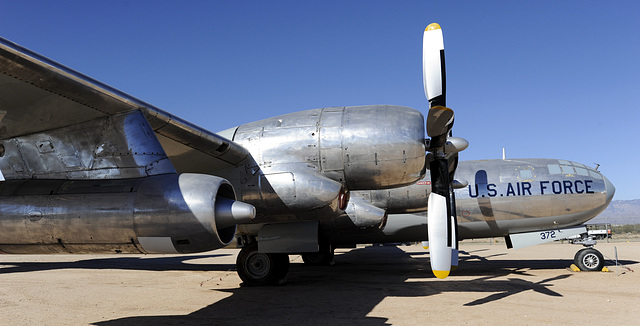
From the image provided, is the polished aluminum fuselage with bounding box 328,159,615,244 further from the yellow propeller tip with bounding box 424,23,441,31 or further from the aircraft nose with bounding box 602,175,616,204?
the yellow propeller tip with bounding box 424,23,441,31

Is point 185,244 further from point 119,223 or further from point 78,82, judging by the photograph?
point 78,82

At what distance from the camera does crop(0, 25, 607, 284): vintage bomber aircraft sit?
530 centimetres

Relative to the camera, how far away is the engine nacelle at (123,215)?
17.1 ft

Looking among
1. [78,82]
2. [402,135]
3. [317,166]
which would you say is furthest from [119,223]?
[402,135]

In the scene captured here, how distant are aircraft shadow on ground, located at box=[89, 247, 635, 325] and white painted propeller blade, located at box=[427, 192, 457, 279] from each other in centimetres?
108

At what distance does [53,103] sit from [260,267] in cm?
680

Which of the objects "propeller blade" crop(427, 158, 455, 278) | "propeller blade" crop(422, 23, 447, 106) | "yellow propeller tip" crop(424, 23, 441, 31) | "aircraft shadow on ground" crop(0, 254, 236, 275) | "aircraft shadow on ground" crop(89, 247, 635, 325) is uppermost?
"yellow propeller tip" crop(424, 23, 441, 31)

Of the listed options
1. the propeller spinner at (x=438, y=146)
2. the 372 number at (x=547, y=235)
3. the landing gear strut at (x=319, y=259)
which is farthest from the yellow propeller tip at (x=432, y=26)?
the landing gear strut at (x=319, y=259)

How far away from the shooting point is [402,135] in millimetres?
8445

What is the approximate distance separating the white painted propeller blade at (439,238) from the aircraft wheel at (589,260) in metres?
8.07

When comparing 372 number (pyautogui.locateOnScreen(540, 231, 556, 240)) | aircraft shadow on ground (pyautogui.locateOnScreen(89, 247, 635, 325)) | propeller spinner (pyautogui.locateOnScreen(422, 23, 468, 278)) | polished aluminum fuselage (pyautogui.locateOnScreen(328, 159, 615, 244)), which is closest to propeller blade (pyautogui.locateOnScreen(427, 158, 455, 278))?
propeller spinner (pyautogui.locateOnScreen(422, 23, 468, 278))

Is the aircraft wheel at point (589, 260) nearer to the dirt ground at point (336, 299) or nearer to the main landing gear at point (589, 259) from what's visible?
the main landing gear at point (589, 259)

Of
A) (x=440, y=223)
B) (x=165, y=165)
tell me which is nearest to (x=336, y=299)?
(x=440, y=223)

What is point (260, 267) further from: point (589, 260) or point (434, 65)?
point (589, 260)
